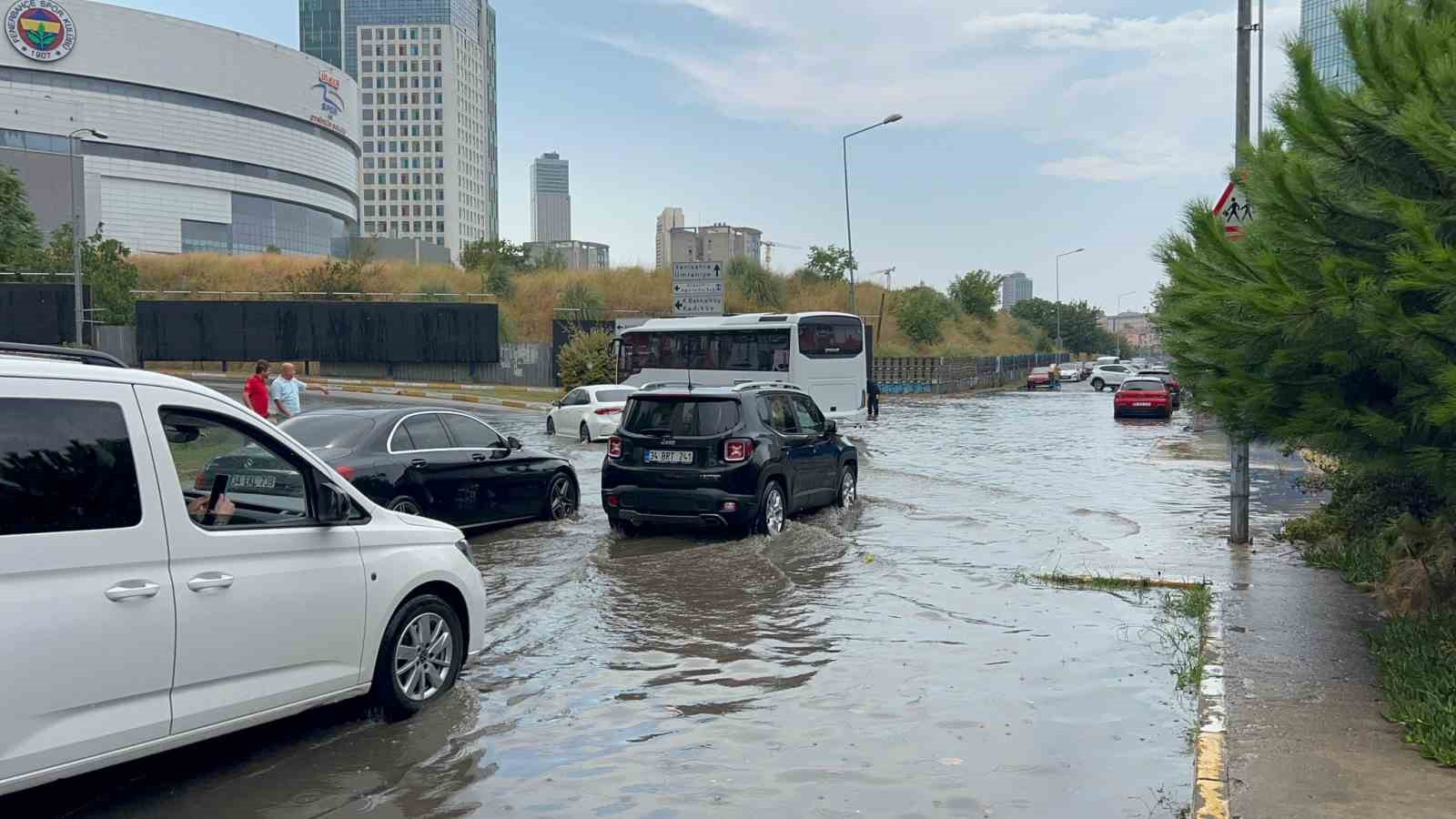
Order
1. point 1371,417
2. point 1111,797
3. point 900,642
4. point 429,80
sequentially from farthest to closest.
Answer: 1. point 429,80
2. point 900,642
3. point 1371,417
4. point 1111,797

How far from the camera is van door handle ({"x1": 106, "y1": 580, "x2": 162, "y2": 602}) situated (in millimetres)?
4898

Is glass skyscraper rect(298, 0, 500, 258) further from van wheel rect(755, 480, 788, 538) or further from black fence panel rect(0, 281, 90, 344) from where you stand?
van wheel rect(755, 480, 788, 538)

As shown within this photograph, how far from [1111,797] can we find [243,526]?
418cm

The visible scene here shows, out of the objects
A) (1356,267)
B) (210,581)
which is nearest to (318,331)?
(210,581)

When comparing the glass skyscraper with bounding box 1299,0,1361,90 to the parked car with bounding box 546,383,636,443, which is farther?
the parked car with bounding box 546,383,636,443

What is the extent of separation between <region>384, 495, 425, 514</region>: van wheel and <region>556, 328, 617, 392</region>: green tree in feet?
111

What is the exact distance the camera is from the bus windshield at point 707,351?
113ft

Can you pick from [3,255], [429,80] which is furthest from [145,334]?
[429,80]

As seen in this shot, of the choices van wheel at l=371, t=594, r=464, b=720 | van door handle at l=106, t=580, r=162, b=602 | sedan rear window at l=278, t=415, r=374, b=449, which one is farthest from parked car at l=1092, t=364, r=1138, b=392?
van door handle at l=106, t=580, r=162, b=602

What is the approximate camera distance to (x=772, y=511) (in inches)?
531

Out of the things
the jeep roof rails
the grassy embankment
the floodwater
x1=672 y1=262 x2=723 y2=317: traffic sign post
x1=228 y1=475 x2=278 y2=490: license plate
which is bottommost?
the floodwater

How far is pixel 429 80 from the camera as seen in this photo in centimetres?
19375

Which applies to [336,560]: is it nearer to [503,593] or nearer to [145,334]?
[503,593]

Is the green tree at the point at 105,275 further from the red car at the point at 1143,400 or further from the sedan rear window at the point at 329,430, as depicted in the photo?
the sedan rear window at the point at 329,430
